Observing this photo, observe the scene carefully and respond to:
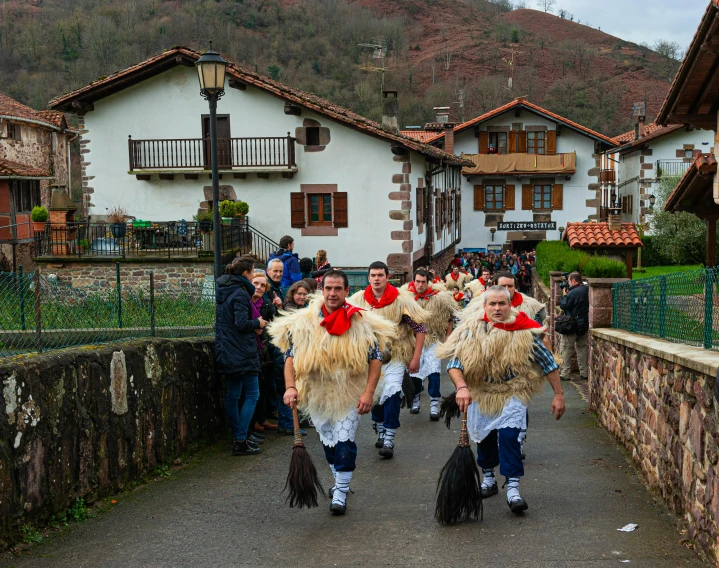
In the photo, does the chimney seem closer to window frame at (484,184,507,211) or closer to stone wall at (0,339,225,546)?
window frame at (484,184,507,211)

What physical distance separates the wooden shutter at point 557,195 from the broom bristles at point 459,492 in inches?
1682

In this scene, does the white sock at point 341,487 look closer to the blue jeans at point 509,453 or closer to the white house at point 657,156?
the blue jeans at point 509,453

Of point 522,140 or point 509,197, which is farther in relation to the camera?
point 509,197

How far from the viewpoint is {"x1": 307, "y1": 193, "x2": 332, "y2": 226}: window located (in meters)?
27.8

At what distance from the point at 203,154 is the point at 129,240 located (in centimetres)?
384

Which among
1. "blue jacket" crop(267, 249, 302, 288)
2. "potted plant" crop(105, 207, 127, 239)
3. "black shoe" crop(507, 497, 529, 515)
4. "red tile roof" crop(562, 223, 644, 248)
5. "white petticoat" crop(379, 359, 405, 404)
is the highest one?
"potted plant" crop(105, 207, 127, 239)

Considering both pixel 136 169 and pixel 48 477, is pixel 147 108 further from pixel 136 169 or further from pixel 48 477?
pixel 48 477

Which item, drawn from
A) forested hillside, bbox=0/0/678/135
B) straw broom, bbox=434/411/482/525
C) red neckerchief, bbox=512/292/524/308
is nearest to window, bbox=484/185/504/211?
forested hillside, bbox=0/0/678/135

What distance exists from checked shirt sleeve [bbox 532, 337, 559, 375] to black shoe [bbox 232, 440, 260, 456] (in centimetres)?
337

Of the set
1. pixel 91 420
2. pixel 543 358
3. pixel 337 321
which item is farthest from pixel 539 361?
pixel 91 420

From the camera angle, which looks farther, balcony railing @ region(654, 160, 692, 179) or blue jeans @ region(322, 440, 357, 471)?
balcony railing @ region(654, 160, 692, 179)

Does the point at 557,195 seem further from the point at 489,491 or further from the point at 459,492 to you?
the point at 459,492

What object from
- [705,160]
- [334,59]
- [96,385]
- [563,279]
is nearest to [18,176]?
[563,279]

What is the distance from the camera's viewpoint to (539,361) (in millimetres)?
7016
